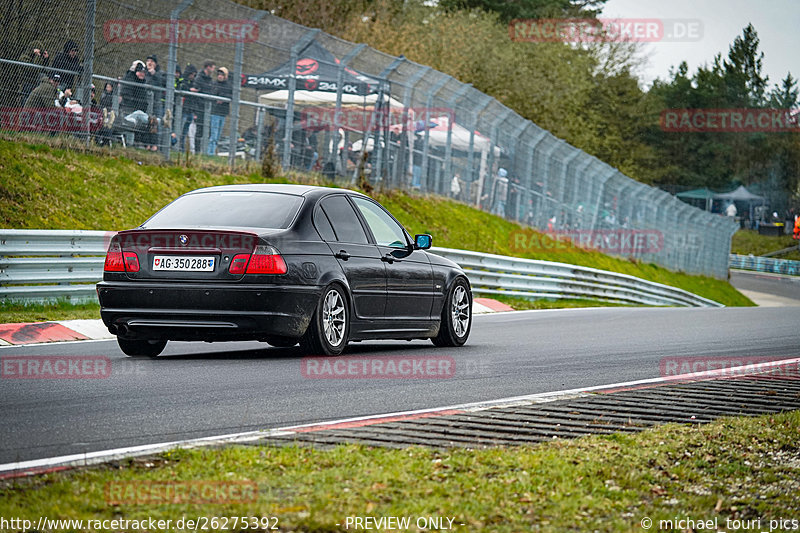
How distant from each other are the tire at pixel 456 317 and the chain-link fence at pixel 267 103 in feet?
25.7

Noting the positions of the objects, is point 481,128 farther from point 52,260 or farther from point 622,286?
point 52,260

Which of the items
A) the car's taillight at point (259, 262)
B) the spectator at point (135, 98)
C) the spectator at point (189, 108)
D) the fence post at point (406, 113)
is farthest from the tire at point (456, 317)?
the fence post at point (406, 113)

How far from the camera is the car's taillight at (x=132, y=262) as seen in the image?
917 cm

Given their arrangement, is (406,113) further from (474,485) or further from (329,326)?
(474,485)

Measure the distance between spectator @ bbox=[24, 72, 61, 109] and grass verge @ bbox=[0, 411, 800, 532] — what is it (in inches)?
494

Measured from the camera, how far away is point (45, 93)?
653 inches

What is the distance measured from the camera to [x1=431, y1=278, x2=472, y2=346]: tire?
11.6 metres

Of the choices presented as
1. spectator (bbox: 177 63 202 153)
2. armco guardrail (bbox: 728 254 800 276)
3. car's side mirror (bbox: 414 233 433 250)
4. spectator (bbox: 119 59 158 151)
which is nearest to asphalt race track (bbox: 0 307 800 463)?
car's side mirror (bbox: 414 233 433 250)

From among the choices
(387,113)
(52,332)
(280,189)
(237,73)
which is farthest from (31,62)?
(387,113)

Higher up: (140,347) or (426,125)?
(426,125)

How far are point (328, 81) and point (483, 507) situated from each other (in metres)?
18.8

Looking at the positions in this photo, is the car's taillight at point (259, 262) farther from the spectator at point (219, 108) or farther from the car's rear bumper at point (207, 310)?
the spectator at point (219, 108)

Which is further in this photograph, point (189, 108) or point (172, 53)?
point (189, 108)

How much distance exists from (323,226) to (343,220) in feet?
1.37
